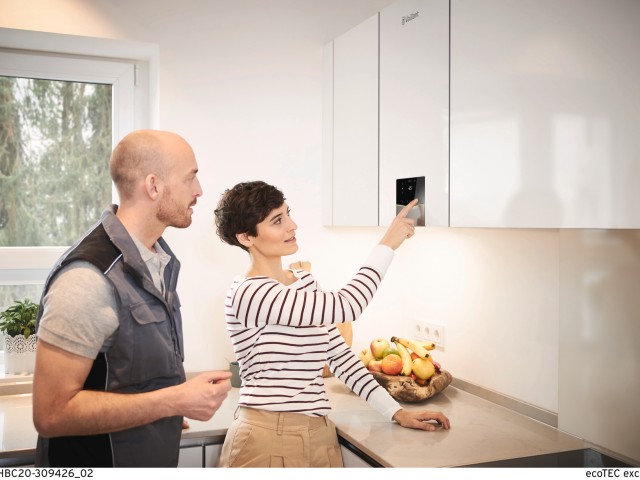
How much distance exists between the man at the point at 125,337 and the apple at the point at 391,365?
0.90 metres

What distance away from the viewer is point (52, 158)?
256cm

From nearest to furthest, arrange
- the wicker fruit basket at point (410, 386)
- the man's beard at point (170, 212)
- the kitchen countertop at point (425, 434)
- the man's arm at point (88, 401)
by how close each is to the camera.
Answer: the man's arm at point (88, 401) < the man's beard at point (170, 212) < the kitchen countertop at point (425, 434) < the wicker fruit basket at point (410, 386)

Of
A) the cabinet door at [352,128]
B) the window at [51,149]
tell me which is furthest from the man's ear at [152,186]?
the window at [51,149]

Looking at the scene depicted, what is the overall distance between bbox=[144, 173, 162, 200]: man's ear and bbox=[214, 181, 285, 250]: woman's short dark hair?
0.41 meters

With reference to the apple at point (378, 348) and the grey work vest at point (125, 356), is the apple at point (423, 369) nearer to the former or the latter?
the apple at point (378, 348)

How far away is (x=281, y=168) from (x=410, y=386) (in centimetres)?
100

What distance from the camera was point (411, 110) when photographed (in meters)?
2.01

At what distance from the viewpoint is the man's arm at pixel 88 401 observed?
3.96ft

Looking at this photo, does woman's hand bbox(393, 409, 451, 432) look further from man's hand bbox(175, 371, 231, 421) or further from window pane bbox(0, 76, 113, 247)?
window pane bbox(0, 76, 113, 247)

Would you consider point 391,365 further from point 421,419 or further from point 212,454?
point 212,454

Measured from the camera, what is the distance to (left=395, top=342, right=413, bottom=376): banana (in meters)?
2.21

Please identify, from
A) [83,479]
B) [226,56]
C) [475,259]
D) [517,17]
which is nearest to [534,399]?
[475,259]

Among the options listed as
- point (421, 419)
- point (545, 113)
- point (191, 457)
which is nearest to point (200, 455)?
point (191, 457)

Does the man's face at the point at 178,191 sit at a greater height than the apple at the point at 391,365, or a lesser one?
greater
